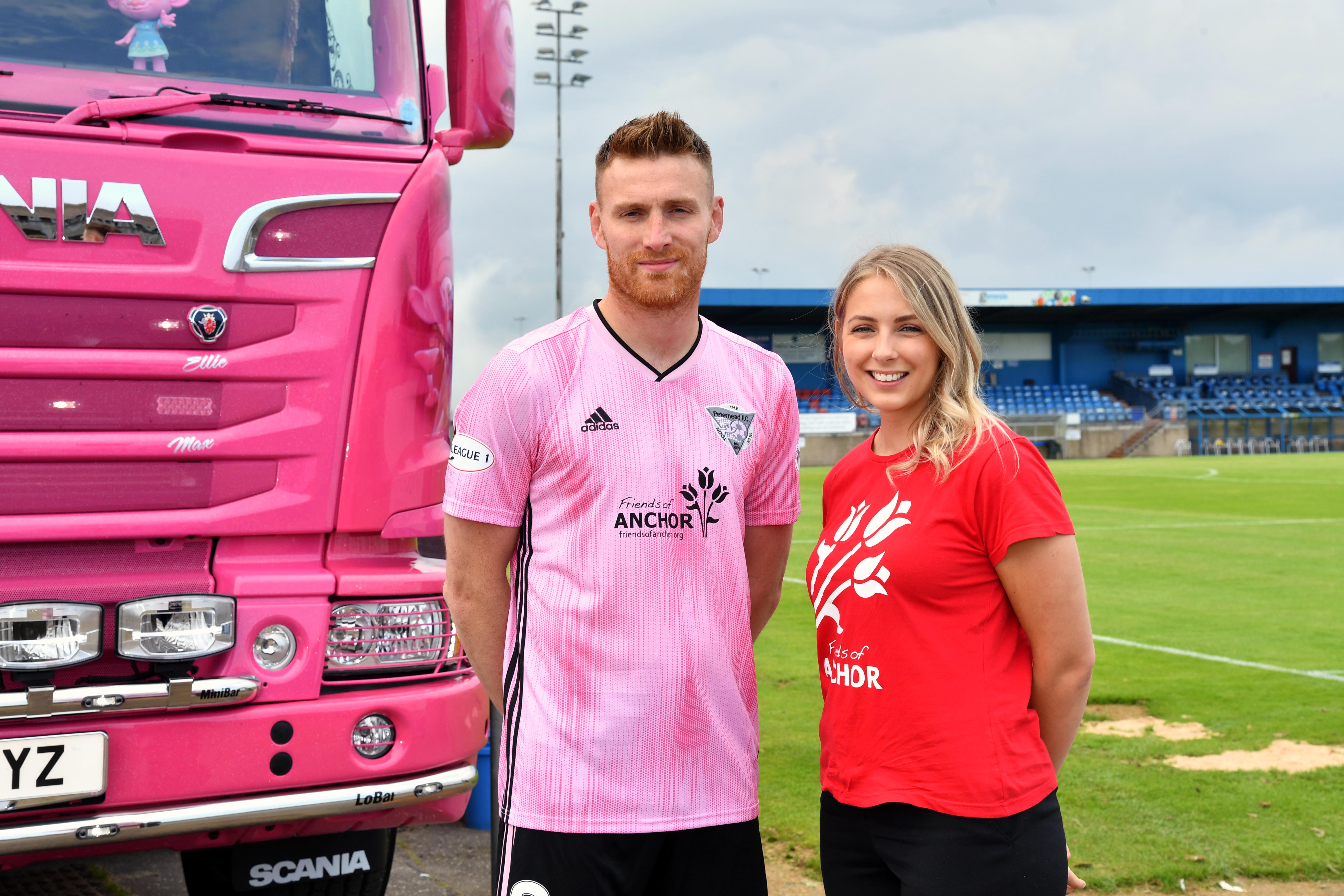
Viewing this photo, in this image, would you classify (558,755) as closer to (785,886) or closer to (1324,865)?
(785,886)

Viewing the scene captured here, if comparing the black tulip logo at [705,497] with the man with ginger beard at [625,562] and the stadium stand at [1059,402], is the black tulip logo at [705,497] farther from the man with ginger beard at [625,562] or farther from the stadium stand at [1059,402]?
the stadium stand at [1059,402]

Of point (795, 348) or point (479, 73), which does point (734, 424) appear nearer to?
point (479, 73)

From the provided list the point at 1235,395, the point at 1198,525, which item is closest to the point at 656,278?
the point at 1198,525


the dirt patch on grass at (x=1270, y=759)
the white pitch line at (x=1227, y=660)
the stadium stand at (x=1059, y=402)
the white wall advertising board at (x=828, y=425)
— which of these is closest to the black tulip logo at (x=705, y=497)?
the dirt patch on grass at (x=1270, y=759)

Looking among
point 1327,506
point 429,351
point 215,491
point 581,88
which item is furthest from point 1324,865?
point 581,88

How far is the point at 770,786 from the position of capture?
5578mm

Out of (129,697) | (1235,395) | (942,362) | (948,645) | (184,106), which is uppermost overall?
(1235,395)

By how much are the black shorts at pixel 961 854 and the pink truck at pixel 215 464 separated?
1529 mm

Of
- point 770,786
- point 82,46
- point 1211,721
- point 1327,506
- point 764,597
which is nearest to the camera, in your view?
point 764,597

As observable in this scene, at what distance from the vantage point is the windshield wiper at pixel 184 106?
3379 mm

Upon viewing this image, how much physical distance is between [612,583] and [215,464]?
1.57 meters

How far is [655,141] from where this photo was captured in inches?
92.8

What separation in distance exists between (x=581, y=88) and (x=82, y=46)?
40.4 m

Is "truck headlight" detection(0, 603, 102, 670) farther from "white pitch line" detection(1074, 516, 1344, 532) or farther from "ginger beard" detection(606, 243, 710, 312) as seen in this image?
"white pitch line" detection(1074, 516, 1344, 532)
